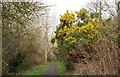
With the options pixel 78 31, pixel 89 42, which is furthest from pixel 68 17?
pixel 89 42

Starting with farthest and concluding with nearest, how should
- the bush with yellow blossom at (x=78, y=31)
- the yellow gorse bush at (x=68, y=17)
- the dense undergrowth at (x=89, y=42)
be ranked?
1. the yellow gorse bush at (x=68, y=17)
2. the bush with yellow blossom at (x=78, y=31)
3. the dense undergrowth at (x=89, y=42)

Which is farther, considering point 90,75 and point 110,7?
point 110,7

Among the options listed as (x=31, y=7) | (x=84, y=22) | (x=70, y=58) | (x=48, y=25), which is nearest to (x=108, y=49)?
(x=31, y=7)

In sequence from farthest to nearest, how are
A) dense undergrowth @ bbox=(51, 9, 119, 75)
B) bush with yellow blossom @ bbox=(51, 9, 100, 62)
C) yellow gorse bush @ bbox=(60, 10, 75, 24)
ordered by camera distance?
yellow gorse bush @ bbox=(60, 10, 75, 24) → bush with yellow blossom @ bbox=(51, 9, 100, 62) → dense undergrowth @ bbox=(51, 9, 119, 75)

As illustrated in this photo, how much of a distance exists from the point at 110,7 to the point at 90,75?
69.3ft

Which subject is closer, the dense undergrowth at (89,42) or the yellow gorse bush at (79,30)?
the dense undergrowth at (89,42)

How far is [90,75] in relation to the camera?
11.1 meters

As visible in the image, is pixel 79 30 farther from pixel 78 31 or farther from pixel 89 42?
pixel 89 42

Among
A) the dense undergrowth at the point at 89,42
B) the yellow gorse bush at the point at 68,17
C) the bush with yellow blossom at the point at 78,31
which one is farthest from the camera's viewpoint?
the yellow gorse bush at the point at 68,17

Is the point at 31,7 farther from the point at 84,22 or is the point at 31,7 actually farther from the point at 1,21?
the point at 84,22

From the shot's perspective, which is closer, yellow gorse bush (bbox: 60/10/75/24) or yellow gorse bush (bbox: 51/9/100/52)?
yellow gorse bush (bbox: 51/9/100/52)

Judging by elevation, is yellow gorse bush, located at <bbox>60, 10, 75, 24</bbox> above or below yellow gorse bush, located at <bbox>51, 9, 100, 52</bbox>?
above

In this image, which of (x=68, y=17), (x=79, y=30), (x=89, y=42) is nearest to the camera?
(x=89, y=42)

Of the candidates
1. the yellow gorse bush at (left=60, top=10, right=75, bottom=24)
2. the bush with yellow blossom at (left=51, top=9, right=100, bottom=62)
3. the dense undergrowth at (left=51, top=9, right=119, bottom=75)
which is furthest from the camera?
the yellow gorse bush at (left=60, top=10, right=75, bottom=24)
